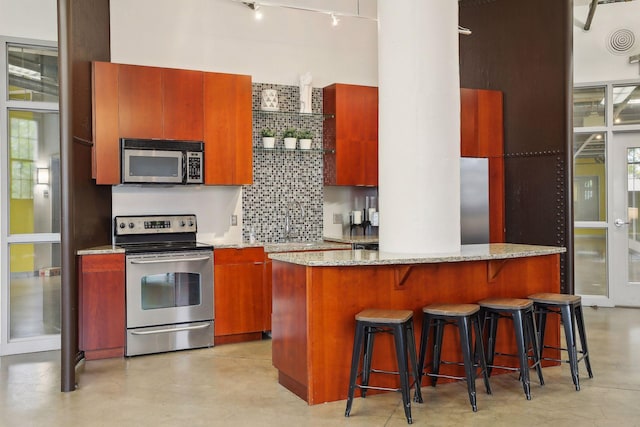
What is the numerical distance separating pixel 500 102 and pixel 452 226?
2.98 metres

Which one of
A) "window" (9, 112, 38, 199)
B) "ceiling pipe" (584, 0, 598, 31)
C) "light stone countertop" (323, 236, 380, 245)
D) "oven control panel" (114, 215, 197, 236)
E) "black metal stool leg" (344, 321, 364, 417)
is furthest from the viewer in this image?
"ceiling pipe" (584, 0, 598, 31)

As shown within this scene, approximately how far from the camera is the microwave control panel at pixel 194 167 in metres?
5.26

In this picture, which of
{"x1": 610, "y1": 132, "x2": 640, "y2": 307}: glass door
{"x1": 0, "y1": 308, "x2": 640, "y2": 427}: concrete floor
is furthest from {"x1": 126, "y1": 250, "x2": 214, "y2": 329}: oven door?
{"x1": 610, "y1": 132, "x2": 640, "y2": 307}: glass door

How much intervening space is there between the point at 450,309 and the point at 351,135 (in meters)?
2.89

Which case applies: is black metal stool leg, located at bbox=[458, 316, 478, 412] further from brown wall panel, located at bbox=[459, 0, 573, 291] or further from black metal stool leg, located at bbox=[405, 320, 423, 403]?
brown wall panel, located at bbox=[459, 0, 573, 291]

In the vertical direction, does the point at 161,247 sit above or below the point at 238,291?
above

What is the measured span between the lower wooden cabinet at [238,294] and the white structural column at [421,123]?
5.44 ft

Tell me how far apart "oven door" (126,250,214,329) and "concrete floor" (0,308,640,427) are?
1.25ft

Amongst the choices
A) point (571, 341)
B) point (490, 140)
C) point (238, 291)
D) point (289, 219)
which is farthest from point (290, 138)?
point (571, 341)

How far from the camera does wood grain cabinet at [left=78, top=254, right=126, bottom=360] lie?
4.64m

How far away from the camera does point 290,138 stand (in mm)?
5883

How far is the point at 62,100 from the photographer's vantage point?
12.9 feet

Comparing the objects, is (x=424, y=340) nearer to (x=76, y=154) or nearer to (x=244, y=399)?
(x=244, y=399)

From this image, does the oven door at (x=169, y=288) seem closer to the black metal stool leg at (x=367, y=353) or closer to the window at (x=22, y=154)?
the window at (x=22, y=154)
